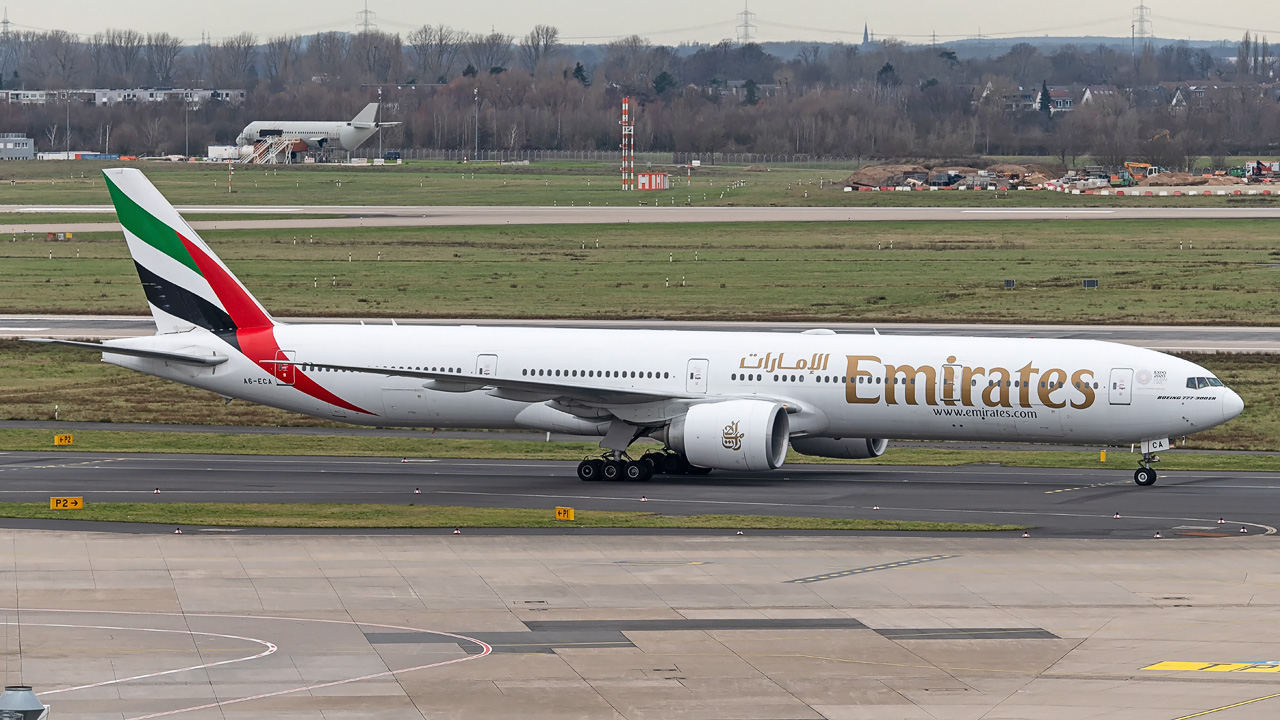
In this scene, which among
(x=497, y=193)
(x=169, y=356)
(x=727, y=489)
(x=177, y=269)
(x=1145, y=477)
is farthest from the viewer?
(x=497, y=193)

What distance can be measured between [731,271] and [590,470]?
57.3 metres

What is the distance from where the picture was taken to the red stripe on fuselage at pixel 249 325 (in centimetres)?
4850

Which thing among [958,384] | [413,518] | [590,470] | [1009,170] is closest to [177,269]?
[590,470]

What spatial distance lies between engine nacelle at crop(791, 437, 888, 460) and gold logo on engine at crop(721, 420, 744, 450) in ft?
13.6

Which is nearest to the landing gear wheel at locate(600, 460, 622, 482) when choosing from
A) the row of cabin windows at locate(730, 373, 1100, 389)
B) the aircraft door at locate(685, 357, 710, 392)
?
the aircraft door at locate(685, 357, 710, 392)

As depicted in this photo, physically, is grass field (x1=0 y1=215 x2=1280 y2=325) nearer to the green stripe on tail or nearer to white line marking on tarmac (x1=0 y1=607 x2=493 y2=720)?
the green stripe on tail

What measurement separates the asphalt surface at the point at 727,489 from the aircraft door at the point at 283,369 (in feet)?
7.94

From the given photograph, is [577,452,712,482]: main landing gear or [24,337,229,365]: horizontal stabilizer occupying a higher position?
[24,337,229,365]: horizontal stabilizer

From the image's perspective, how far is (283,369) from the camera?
48.4m

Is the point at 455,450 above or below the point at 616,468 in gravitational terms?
below

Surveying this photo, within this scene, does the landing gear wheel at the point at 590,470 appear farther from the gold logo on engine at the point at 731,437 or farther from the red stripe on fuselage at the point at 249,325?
the red stripe on fuselage at the point at 249,325

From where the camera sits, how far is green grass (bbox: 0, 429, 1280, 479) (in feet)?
161

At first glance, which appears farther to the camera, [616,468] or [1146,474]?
[616,468]

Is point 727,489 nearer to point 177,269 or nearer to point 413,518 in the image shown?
Answer: point 413,518
